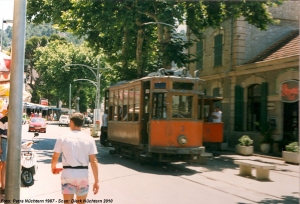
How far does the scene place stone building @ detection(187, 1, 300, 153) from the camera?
18859mm

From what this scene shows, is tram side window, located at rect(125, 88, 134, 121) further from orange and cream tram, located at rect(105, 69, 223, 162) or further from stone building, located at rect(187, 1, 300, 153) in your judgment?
stone building, located at rect(187, 1, 300, 153)

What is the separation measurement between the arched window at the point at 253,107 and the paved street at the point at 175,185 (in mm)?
6740

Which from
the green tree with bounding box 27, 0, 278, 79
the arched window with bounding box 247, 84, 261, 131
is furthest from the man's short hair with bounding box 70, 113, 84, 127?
the arched window with bounding box 247, 84, 261, 131

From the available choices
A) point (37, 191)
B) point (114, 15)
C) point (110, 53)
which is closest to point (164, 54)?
point (114, 15)

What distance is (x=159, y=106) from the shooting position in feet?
43.5

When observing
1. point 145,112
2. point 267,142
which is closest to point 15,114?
point 145,112

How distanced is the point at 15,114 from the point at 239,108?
59.9 ft

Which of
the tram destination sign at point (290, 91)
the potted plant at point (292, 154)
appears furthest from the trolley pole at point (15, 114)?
the tram destination sign at point (290, 91)

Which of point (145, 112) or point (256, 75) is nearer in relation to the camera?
point (145, 112)

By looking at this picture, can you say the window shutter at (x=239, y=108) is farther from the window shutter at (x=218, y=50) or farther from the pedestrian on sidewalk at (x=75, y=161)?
the pedestrian on sidewalk at (x=75, y=161)

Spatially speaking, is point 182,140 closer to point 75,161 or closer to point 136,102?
point 136,102

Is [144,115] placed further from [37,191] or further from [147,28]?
[147,28]

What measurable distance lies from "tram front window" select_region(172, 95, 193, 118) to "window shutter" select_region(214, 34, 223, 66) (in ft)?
39.4

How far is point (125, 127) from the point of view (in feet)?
49.9
